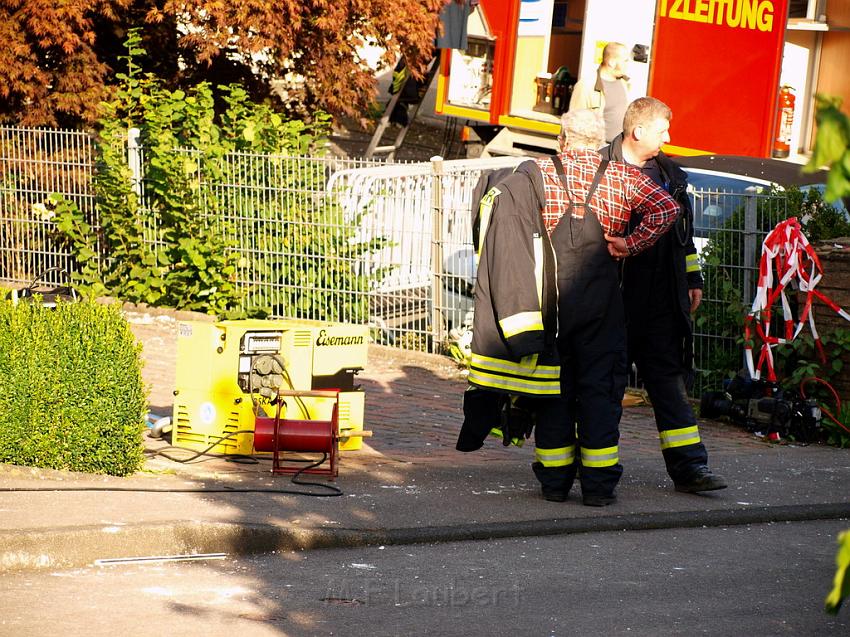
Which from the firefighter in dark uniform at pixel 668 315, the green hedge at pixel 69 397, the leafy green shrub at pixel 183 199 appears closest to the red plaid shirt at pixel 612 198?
the firefighter in dark uniform at pixel 668 315

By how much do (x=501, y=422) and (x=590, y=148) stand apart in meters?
1.43

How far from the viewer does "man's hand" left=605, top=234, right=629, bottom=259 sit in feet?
21.6

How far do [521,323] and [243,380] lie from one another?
6.09 feet

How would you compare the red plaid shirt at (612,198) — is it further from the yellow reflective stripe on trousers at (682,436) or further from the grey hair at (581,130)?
the yellow reflective stripe on trousers at (682,436)

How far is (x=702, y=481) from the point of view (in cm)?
708

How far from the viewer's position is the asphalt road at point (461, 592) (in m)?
4.97

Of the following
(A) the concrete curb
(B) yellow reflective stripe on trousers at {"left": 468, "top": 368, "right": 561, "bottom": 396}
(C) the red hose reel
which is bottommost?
(A) the concrete curb

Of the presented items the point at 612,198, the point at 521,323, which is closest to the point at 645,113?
the point at 612,198

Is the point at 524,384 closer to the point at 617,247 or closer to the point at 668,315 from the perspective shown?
the point at 617,247

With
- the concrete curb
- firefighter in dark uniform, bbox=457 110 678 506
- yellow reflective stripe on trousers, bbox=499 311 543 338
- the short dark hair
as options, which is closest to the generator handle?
firefighter in dark uniform, bbox=457 110 678 506

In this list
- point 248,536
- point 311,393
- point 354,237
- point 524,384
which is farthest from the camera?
point 354,237

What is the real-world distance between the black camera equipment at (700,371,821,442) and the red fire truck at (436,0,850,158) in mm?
6704

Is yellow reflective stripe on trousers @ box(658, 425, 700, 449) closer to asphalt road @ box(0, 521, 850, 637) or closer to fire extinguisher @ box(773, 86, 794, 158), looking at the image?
asphalt road @ box(0, 521, 850, 637)

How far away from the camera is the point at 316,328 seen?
7.75 meters
